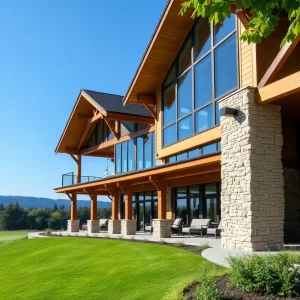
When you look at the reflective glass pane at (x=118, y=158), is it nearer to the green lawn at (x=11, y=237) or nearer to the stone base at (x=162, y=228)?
the stone base at (x=162, y=228)

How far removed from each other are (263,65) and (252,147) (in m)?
2.38

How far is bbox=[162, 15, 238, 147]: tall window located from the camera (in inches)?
502

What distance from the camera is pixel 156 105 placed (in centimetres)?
1822

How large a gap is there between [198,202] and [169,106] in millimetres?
4517

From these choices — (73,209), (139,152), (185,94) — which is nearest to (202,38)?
(185,94)

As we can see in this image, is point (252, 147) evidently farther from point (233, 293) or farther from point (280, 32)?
point (233, 293)

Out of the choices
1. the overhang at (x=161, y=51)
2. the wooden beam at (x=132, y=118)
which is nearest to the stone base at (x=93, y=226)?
the wooden beam at (x=132, y=118)

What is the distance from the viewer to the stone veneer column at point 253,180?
9.83 m

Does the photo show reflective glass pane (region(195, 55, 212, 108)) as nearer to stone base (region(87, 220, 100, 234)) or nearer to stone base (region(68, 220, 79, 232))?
stone base (region(87, 220, 100, 234))

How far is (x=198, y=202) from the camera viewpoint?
1820 cm

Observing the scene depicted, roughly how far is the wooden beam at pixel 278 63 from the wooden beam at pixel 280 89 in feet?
0.65

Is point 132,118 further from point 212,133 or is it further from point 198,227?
point 212,133

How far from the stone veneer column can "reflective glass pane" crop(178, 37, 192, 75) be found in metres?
5.10

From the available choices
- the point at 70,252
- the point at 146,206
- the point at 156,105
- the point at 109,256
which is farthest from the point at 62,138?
the point at 109,256
